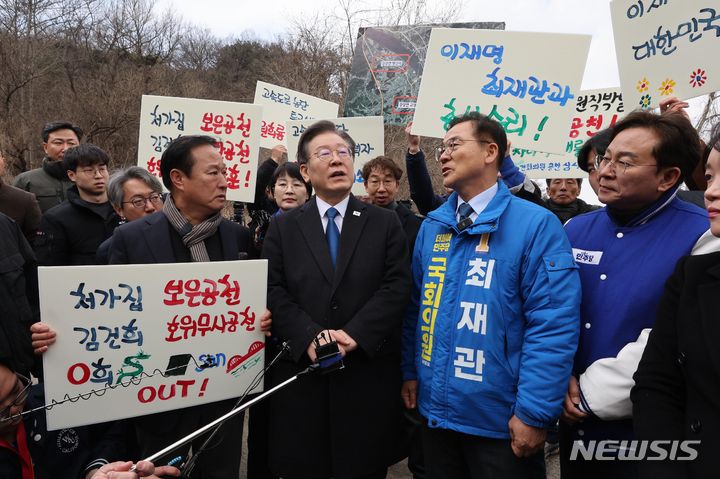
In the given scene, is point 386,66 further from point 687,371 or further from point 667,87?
point 687,371

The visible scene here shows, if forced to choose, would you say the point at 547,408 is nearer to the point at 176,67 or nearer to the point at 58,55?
the point at 58,55

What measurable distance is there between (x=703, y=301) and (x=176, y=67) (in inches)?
1263

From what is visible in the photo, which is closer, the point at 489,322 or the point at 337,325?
the point at 489,322

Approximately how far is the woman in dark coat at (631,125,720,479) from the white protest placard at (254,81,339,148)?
17.1 feet

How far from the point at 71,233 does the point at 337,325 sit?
2.22 metres

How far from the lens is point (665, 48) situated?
293cm

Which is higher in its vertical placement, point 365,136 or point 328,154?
point 365,136

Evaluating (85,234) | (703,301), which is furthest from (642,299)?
(85,234)

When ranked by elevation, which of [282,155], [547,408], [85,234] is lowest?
[547,408]

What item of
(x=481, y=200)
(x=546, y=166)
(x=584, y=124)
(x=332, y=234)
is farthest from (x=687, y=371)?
(x=584, y=124)

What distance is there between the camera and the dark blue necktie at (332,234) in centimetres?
250

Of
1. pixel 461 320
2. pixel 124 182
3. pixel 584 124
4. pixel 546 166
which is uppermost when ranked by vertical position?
pixel 584 124

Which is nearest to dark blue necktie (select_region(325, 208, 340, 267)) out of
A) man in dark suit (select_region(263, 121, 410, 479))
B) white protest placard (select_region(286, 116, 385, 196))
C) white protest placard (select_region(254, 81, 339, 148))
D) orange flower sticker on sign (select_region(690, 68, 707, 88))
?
man in dark suit (select_region(263, 121, 410, 479))

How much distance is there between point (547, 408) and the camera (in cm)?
196
